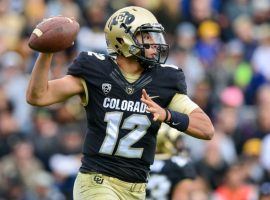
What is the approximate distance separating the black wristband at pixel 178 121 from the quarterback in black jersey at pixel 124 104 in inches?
0.4

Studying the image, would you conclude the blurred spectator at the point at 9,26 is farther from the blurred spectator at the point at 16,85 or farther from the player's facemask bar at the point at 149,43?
the player's facemask bar at the point at 149,43

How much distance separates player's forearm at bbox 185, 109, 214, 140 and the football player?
1694mm

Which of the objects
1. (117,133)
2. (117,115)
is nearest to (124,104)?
(117,115)

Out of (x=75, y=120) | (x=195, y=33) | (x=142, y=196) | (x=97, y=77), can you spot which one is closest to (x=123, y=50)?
(x=97, y=77)

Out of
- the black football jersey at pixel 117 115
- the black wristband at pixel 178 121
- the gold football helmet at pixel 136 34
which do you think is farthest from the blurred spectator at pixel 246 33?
the black wristband at pixel 178 121

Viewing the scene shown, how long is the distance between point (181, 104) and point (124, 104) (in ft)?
1.34

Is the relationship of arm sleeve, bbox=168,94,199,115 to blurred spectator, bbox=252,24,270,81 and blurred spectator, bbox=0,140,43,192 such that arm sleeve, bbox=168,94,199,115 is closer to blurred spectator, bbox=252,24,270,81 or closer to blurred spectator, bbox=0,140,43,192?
blurred spectator, bbox=0,140,43,192

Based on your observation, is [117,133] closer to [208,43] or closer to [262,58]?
[262,58]

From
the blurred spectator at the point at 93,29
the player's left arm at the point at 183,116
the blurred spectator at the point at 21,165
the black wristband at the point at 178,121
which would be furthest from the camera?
the blurred spectator at the point at 93,29

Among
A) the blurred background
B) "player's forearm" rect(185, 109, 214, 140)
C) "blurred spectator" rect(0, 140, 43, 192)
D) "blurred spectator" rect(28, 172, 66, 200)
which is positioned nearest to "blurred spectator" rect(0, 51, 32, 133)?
the blurred background

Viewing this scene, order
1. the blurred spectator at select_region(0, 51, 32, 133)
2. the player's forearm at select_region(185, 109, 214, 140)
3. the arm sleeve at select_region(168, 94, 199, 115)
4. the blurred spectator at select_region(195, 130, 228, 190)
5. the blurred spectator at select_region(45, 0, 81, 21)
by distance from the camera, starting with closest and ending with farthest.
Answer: the player's forearm at select_region(185, 109, 214, 140)
the arm sleeve at select_region(168, 94, 199, 115)
the blurred spectator at select_region(195, 130, 228, 190)
the blurred spectator at select_region(0, 51, 32, 133)
the blurred spectator at select_region(45, 0, 81, 21)

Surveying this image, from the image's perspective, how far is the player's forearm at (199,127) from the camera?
7434 millimetres

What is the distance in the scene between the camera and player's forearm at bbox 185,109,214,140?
24.4 ft

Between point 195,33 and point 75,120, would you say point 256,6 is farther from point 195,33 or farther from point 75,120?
point 75,120
